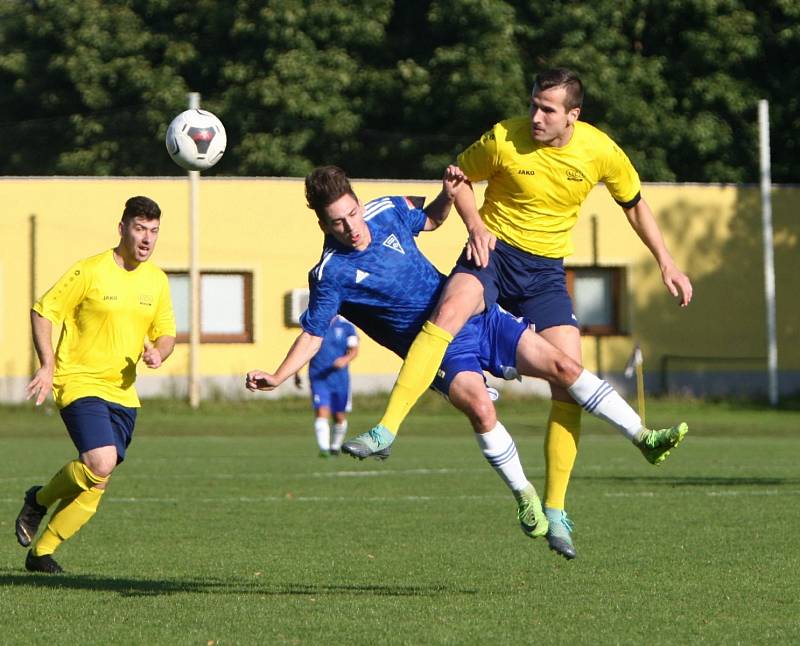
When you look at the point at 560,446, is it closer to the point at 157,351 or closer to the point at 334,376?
the point at 157,351

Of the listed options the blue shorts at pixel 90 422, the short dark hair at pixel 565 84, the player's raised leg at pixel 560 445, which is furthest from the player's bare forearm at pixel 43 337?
the short dark hair at pixel 565 84

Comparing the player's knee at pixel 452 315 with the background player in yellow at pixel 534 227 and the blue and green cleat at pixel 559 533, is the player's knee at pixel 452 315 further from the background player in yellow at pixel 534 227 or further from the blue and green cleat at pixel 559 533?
the blue and green cleat at pixel 559 533

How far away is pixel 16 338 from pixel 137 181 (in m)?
4.01

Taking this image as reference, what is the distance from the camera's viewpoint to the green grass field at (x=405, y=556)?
845cm

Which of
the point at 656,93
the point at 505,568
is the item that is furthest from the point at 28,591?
the point at 656,93

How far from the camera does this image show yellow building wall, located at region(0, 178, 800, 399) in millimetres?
33875

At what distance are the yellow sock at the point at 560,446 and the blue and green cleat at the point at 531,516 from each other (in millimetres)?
343

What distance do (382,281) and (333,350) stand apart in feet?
44.9

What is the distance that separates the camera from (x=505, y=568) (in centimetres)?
1080

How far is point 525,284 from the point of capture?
953 cm

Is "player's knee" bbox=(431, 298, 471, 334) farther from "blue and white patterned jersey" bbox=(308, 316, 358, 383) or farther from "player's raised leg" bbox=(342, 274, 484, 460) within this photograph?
"blue and white patterned jersey" bbox=(308, 316, 358, 383)

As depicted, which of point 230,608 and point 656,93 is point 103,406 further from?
point 656,93

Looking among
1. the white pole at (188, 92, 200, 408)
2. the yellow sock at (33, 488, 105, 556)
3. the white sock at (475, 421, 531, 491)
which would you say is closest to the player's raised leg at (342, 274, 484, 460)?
the white sock at (475, 421, 531, 491)

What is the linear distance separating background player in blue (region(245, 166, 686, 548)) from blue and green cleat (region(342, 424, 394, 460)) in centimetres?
59
